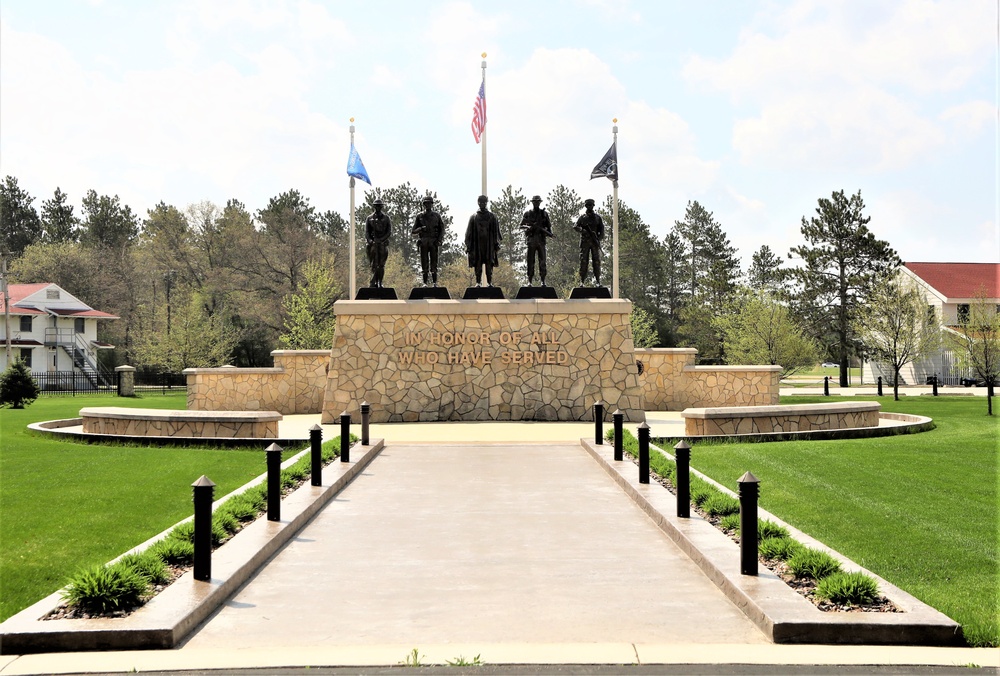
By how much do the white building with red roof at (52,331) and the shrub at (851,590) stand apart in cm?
5931

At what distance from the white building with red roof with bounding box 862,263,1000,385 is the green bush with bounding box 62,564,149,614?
55892 millimetres

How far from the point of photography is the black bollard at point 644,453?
462 inches

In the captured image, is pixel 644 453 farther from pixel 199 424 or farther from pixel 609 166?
pixel 609 166

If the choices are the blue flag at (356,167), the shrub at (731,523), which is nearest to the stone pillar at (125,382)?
the blue flag at (356,167)

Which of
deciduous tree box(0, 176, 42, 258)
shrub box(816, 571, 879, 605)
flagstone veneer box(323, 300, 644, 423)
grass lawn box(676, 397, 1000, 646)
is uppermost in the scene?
deciduous tree box(0, 176, 42, 258)

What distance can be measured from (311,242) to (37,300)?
18.9 m

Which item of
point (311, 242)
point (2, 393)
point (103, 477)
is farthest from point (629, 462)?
point (311, 242)

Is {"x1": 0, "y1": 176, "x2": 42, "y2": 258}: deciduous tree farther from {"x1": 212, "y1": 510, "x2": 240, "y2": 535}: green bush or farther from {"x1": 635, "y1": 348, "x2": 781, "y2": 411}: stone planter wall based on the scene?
{"x1": 212, "y1": 510, "x2": 240, "y2": 535}: green bush

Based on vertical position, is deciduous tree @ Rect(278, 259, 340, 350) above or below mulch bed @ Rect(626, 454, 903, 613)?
above

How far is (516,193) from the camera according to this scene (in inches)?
2844

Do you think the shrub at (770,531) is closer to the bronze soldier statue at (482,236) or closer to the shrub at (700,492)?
the shrub at (700,492)

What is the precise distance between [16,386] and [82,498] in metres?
20.8

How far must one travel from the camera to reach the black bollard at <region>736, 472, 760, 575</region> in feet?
22.7

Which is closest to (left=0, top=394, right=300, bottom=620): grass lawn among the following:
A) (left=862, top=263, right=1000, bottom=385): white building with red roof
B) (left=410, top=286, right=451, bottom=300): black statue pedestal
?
(left=410, top=286, right=451, bottom=300): black statue pedestal
